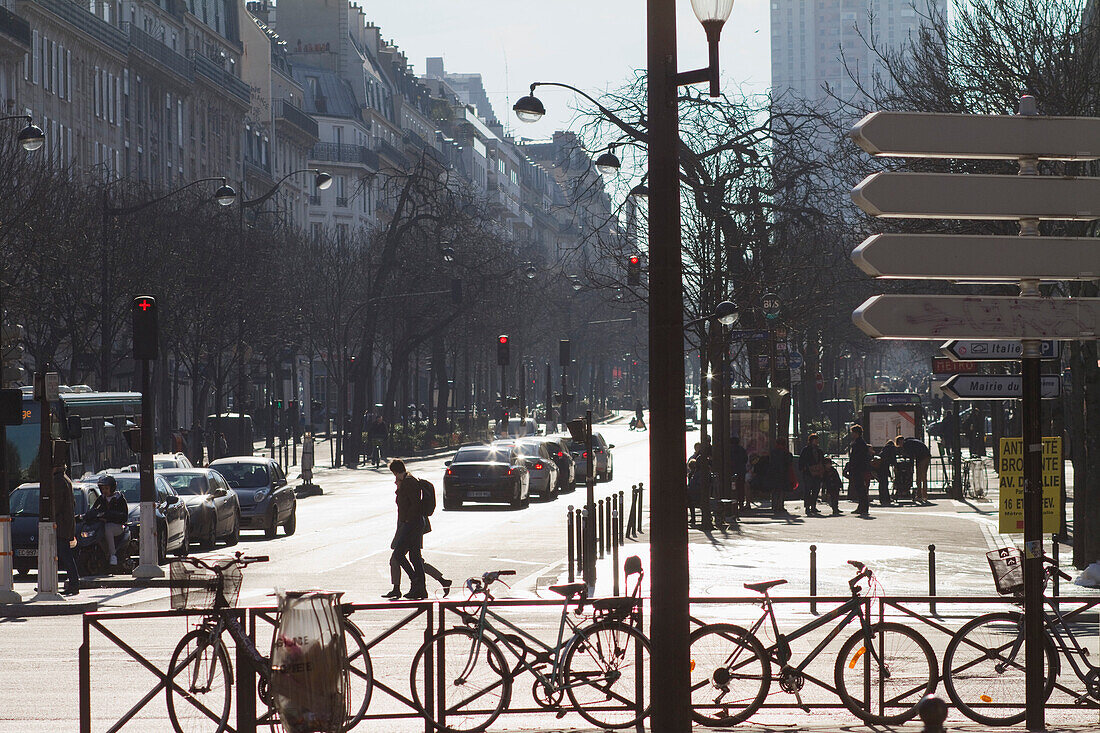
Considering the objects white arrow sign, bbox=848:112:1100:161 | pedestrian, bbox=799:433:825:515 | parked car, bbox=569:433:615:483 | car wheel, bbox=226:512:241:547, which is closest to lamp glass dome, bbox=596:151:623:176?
pedestrian, bbox=799:433:825:515

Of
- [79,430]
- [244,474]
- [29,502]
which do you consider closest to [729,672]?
[29,502]

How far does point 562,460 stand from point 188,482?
19795 mm

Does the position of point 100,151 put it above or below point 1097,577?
above

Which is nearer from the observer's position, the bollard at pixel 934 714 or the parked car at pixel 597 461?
the bollard at pixel 934 714

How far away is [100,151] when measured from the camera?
Answer: 228ft

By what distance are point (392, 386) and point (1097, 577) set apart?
50724mm

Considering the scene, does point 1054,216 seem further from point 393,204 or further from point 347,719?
point 393,204

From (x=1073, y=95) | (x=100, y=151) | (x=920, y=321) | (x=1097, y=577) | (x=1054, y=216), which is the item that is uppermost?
(x=100, y=151)

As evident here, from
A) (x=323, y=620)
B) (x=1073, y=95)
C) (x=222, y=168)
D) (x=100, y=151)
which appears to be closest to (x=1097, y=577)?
(x=1073, y=95)

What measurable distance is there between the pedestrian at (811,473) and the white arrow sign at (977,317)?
27.5 meters

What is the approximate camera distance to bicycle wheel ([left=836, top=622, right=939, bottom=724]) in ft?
33.6

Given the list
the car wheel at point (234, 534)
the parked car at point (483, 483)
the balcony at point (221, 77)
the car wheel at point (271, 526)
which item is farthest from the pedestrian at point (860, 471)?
the balcony at point (221, 77)

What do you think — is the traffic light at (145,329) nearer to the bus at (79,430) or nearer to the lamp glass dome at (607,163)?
the bus at (79,430)

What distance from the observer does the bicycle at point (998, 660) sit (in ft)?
33.7
